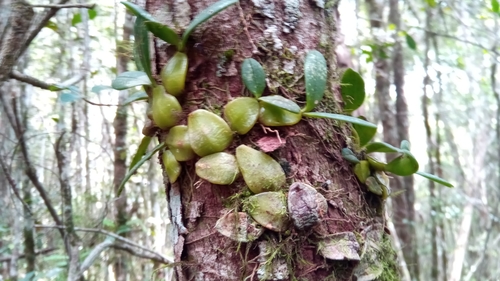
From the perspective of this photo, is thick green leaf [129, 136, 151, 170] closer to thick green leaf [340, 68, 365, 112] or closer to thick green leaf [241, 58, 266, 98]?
thick green leaf [241, 58, 266, 98]

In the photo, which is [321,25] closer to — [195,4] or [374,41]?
[195,4]

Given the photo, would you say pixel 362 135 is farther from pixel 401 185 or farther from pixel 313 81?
pixel 401 185

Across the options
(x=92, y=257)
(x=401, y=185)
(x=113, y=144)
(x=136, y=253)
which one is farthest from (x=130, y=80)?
(x=401, y=185)

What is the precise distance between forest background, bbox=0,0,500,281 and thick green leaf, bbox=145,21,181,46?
29 centimetres

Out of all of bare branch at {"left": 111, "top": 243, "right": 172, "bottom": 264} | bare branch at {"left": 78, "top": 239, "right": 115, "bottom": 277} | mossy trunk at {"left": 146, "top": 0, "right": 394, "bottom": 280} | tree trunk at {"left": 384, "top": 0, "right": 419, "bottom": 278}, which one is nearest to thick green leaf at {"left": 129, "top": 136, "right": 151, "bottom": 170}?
mossy trunk at {"left": 146, "top": 0, "right": 394, "bottom": 280}

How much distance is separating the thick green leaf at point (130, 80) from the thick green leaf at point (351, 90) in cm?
32

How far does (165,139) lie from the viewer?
0.62 metres

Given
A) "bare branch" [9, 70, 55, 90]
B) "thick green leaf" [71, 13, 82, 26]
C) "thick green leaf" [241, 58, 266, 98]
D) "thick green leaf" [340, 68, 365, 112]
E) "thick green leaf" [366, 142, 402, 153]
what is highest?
"thick green leaf" [241, 58, 266, 98]

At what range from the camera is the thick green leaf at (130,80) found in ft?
2.03

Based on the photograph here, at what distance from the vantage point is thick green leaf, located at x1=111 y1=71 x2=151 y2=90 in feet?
2.03

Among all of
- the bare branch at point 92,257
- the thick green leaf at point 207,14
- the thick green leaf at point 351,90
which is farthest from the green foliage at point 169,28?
the bare branch at point 92,257

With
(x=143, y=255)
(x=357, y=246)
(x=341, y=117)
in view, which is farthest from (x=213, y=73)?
(x=143, y=255)

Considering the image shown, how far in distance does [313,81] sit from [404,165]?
215 mm

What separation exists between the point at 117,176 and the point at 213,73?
5.57ft
